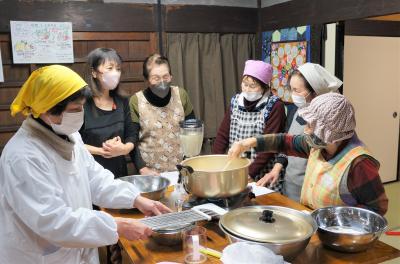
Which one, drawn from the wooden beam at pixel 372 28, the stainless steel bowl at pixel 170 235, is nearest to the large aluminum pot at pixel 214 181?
the stainless steel bowl at pixel 170 235

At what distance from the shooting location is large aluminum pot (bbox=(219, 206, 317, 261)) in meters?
1.23

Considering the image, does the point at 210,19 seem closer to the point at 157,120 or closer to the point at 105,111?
the point at 157,120

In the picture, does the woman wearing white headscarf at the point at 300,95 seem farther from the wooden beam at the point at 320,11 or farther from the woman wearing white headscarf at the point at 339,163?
the wooden beam at the point at 320,11

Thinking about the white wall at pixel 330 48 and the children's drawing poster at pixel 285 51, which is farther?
the children's drawing poster at pixel 285 51

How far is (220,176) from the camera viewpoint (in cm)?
159

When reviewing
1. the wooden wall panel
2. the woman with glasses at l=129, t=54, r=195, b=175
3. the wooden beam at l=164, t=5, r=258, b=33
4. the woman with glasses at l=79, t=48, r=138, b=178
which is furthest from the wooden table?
the wooden beam at l=164, t=5, r=258, b=33

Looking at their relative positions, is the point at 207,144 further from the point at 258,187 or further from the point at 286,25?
the point at 258,187

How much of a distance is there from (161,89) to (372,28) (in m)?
3.27

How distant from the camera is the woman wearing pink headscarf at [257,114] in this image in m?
2.43

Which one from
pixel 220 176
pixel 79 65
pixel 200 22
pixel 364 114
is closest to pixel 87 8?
pixel 79 65

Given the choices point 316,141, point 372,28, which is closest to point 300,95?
point 316,141

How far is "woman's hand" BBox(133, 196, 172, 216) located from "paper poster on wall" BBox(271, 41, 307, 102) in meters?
2.57

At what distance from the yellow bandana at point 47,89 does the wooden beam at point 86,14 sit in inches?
93.5

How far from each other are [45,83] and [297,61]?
3050 millimetres
